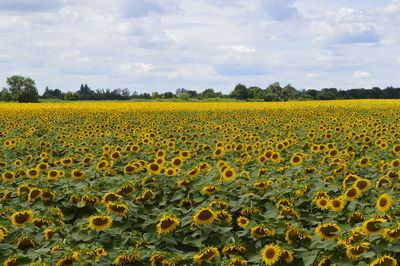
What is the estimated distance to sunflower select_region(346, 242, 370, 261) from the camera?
12.2ft

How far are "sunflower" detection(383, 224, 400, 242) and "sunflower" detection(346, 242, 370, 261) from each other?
197 millimetres

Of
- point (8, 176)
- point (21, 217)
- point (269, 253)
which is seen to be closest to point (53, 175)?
point (8, 176)

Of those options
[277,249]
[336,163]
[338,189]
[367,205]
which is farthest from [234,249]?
[336,163]

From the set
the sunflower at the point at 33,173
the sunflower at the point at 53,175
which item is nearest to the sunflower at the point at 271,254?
the sunflower at the point at 53,175

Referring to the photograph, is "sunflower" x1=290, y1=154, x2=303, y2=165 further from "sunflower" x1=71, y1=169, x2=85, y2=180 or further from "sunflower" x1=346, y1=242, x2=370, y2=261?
"sunflower" x1=346, y1=242, x2=370, y2=261

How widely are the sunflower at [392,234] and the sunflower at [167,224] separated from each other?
6.69 ft

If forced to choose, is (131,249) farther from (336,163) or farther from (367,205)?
(336,163)

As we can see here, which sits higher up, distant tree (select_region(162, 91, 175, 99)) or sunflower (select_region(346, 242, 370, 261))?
distant tree (select_region(162, 91, 175, 99))

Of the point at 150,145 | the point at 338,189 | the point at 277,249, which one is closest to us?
the point at 277,249

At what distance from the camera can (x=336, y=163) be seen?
26.1 ft

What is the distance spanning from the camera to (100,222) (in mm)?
4707

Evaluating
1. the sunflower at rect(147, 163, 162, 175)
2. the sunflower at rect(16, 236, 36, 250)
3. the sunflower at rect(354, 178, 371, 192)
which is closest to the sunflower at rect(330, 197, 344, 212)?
the sunflower at rect(354, 178, 371, 192)

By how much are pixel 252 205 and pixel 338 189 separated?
1.55 metres

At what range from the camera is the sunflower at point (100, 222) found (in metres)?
4.67
